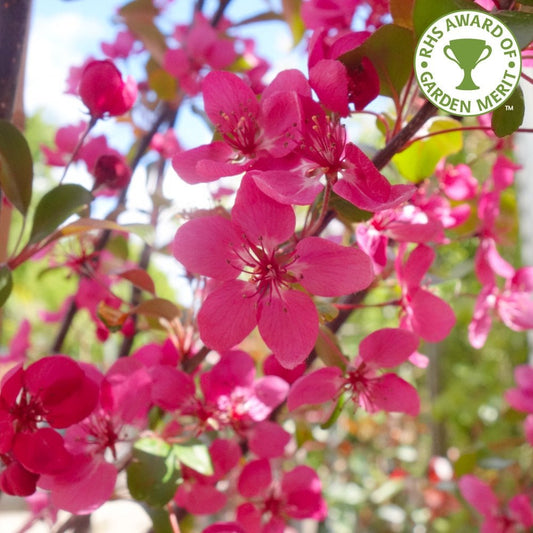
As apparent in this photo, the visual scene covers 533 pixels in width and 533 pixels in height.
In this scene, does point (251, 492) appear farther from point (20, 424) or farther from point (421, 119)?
point (421, 119)

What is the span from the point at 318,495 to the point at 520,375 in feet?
1.54

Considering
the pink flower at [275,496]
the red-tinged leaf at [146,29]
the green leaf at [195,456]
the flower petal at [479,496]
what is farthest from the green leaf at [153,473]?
the red-tinged leaf at [146,29]

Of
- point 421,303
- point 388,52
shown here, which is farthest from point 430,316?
point 388,52

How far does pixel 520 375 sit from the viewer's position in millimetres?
925

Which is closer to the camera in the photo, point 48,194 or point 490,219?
point 48,194

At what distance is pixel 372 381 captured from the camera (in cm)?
51

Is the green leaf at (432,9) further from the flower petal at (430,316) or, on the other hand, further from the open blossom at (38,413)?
the open blossom at (38,413)

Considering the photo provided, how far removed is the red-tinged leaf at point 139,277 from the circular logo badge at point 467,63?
0.32 m

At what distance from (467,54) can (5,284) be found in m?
0.40

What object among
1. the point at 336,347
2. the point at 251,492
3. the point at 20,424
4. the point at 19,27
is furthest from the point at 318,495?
the point at 19,27

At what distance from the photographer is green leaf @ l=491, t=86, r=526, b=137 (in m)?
0.41

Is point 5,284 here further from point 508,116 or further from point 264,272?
point 508,116

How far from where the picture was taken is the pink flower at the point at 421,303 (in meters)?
0.52

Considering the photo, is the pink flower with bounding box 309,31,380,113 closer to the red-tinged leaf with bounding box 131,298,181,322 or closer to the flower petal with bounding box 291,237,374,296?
the flower petal with bounding box 291,237,374,296
